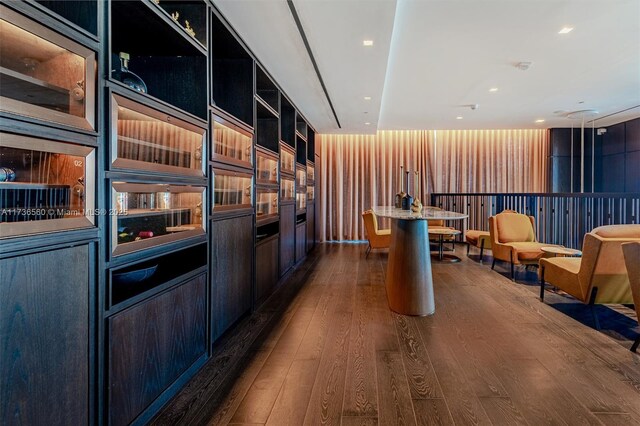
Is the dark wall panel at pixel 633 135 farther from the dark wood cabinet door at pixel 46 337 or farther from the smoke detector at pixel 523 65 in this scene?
the dark wood cabinet door at pixel 46 337

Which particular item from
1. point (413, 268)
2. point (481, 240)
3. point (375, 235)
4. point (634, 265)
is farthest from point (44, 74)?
point (481, 240)

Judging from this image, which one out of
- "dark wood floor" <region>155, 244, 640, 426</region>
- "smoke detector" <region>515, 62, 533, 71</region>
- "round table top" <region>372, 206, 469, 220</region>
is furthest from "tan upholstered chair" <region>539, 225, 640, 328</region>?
"smoke detector" <region>515, 62, 533, 71</region>

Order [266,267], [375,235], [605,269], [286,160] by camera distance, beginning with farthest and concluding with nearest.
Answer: [375,235], [286,160], [266,267], [605,269]

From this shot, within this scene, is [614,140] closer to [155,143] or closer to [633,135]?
[633,135]

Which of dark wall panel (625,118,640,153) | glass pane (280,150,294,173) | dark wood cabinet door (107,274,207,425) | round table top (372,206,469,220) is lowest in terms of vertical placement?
dark wood cabinet door (107,274,207,425)

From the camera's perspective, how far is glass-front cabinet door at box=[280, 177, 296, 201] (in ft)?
15.2

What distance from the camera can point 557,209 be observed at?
662 centimetres

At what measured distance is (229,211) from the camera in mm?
2744

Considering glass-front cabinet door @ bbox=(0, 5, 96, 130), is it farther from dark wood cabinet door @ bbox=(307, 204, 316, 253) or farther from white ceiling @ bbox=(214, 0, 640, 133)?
dark wood cabinet door @ bbox=(307, 204, 316, 253)

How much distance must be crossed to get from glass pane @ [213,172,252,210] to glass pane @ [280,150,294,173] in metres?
1.39

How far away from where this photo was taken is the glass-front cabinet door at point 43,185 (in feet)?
3.60

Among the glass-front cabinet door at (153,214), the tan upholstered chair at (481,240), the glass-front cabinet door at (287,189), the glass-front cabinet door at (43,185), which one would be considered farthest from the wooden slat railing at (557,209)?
the glass-front cabinet door at (43,185)

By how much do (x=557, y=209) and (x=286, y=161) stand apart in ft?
18.1

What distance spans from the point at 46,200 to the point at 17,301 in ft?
1.19
